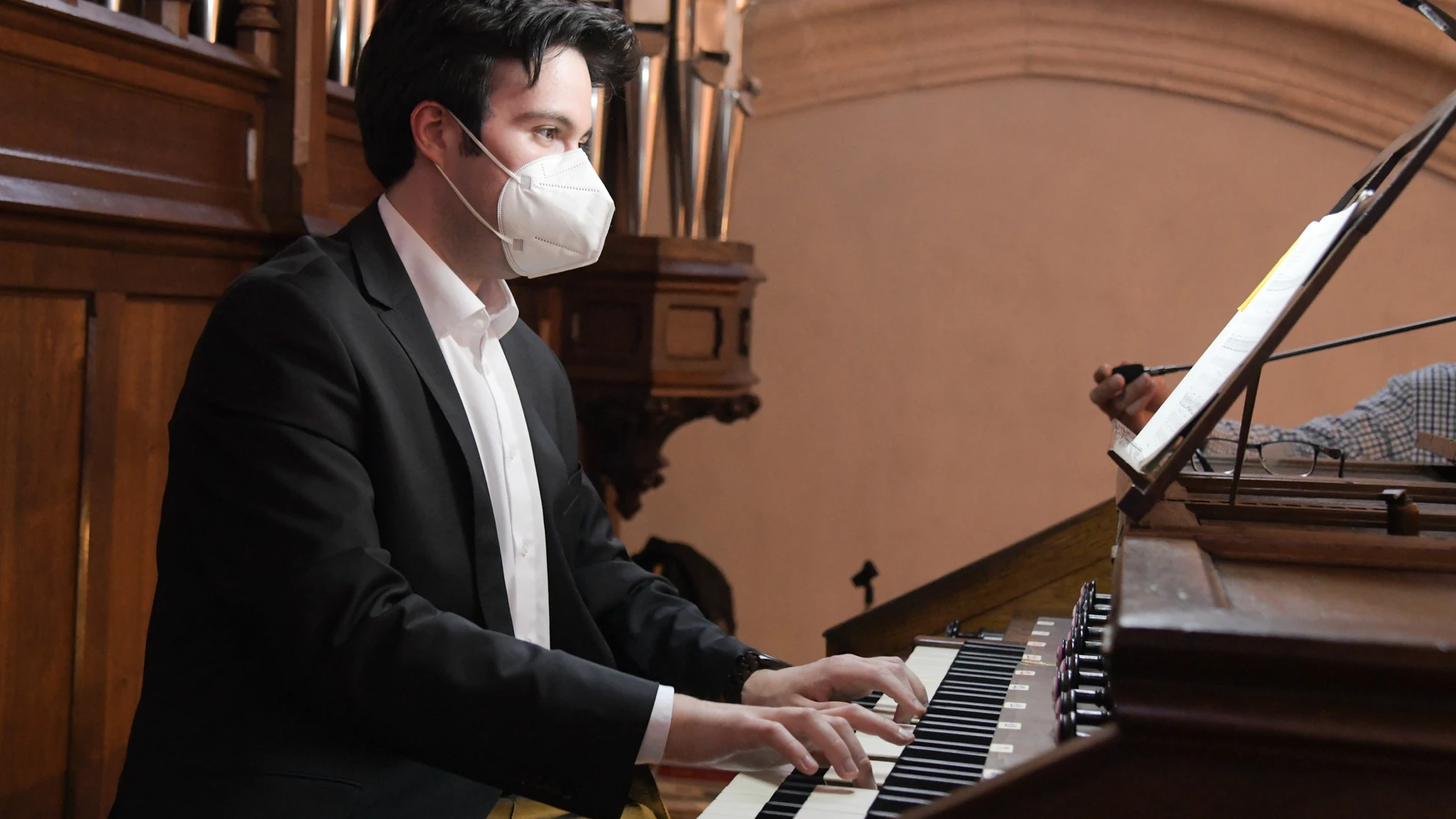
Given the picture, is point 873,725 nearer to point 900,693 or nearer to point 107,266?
point 900,693

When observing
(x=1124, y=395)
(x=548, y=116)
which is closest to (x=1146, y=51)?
(x=1124, y=395)

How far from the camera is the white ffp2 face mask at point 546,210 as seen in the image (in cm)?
168

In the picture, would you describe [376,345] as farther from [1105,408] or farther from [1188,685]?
[1105,408]

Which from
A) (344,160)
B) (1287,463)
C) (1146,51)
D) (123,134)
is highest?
(1146,51)

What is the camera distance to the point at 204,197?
7.62ft

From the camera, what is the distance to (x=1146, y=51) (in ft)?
15.2

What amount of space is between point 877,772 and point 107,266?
1549 millimetres

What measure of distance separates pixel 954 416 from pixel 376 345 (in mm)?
3610

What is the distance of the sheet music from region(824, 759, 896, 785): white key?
39cm

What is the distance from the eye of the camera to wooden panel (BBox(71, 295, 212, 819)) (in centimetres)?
205

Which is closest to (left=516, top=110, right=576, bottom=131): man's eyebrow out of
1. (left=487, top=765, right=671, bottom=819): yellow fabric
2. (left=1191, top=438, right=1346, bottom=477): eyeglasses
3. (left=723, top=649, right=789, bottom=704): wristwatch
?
(left=723, top=649, right=789, bottom=704): wristwatch

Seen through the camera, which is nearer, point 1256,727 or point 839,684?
point 1256,727

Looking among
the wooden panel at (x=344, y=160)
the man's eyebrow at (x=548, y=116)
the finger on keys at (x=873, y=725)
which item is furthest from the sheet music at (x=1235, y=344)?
the wooden panel at (x=344, y=160)

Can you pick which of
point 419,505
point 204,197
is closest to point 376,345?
point 419,505
